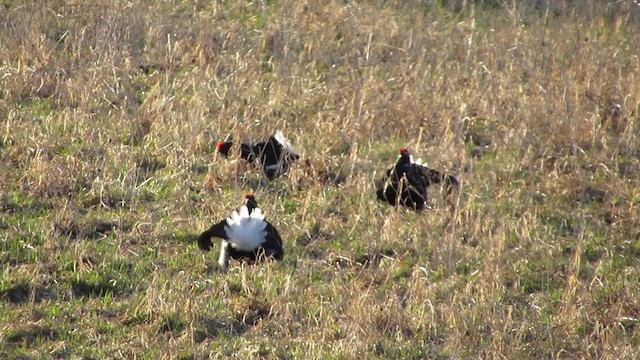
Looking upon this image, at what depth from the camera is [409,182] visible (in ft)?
23.8

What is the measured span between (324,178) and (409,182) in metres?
0.74

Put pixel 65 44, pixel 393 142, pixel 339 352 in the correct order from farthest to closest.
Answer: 1. pixel 65 44
2. pixel 393 142
3. pixel 339 352

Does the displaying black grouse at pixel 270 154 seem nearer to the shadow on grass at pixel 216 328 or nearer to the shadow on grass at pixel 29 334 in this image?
the shadow on grass at pixel 216 328

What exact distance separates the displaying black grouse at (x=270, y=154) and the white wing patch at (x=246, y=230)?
3.69 ft

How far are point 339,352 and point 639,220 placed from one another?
2.61 metres

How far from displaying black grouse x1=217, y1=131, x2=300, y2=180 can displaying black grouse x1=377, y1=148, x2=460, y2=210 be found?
640mm

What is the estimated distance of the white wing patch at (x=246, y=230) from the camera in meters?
6.39

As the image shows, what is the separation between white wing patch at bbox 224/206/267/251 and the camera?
252 inches

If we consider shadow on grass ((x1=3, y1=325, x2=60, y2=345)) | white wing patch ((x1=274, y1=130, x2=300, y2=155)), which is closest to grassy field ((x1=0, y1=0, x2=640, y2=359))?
shadow on grass ((x1=3, y1=325, x2=60, y2=345))

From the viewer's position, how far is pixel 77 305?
239 inches

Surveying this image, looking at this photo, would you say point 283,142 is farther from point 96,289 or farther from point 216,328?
point 216,328

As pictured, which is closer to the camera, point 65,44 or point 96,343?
point 96,343

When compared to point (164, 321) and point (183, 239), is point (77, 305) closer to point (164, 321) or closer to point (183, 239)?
point (164, 321)

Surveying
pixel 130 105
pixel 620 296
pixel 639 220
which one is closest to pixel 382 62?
pixel 130 105
